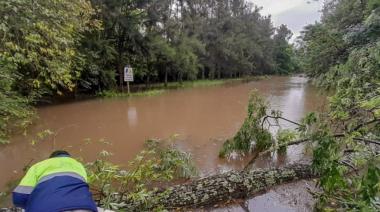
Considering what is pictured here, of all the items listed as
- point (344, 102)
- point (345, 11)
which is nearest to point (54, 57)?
point (344, 102)

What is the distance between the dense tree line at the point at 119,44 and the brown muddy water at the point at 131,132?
36.9 inches

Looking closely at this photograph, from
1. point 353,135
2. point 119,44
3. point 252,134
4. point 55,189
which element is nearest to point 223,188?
point 252,134

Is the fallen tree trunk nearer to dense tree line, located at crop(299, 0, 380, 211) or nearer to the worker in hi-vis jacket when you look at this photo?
dense tree line, located at crop(299, 0, 380, 211)

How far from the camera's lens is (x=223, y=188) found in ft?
15.3

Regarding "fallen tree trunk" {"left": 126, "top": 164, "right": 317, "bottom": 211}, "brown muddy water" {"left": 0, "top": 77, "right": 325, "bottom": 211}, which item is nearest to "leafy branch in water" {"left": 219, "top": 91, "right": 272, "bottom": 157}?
"brown muddy water" {"left": 0, "top": 77, "right": 325, "bottom": 211}

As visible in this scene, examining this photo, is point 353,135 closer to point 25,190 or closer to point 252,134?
point 25,190

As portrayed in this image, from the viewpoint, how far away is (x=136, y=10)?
739 inches

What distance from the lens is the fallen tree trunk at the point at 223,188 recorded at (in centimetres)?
439

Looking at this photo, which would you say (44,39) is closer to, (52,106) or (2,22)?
(2,22)

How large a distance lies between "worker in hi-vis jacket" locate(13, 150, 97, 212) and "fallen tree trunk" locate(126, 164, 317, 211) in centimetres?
189

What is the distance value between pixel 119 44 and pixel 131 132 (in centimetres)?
1179

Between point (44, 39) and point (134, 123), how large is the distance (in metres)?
6.16

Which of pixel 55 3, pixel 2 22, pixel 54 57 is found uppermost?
pixel 55 3

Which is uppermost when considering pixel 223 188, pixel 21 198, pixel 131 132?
pixel 21 198
